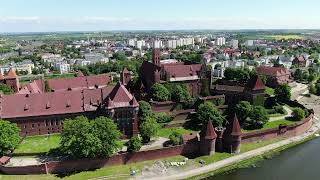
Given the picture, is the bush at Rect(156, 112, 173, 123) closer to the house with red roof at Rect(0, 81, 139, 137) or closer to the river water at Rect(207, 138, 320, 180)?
the house with red roof at Rect(0, 81, 139, 137)

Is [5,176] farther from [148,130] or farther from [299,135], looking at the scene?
[299,135]

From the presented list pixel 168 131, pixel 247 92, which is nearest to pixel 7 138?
pixel 168 131

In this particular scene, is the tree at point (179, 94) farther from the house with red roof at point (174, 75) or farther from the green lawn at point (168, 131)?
the green lawn at point (168, 131)

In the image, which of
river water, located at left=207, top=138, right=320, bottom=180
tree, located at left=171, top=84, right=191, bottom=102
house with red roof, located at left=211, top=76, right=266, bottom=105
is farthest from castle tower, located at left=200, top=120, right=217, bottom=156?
house with red roof, located at left=211, top=76, right=266, bottom=105

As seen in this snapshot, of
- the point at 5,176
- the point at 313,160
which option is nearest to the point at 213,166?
the point at 313,160

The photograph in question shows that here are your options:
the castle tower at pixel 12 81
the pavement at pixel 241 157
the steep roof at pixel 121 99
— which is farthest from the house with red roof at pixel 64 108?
the castle tower at pixel 12 81
